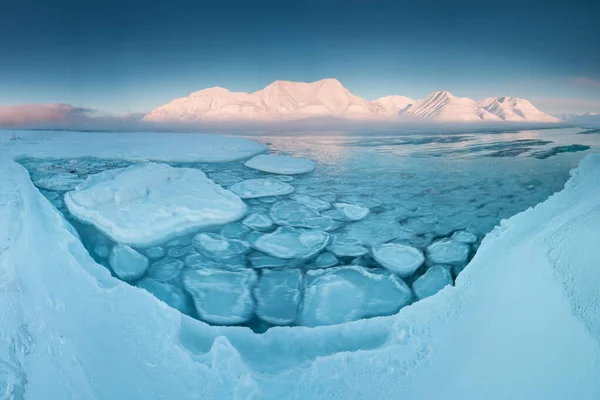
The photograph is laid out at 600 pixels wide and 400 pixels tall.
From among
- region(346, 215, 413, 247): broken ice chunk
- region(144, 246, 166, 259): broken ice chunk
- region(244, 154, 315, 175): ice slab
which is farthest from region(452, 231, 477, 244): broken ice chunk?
region(244, 154, 315, 175): ice slab

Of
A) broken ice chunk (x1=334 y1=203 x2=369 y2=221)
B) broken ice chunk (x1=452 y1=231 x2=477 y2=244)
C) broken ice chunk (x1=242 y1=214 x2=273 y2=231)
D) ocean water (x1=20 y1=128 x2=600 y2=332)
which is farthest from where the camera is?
broken ice chunk (x1=334 y1=203 x2=369 y2=221)

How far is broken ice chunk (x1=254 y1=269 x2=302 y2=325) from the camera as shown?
153 centimetres

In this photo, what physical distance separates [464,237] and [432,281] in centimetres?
73

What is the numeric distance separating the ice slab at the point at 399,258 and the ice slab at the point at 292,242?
411 mm

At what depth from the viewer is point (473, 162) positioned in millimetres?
5375

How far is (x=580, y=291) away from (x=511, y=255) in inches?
23.1

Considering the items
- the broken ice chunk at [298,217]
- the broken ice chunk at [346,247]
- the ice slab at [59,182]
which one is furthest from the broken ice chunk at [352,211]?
the ice slab at [59,182]

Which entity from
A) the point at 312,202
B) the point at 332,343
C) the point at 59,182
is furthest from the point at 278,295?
the point at 59,182

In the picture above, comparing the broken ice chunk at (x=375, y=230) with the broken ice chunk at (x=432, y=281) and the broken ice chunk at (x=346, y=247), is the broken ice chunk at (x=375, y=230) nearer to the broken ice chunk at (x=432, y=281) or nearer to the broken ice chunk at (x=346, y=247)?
the broken ice chunk at (x=346, y=247)

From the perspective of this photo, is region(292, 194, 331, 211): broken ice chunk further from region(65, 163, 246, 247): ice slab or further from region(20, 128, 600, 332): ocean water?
region(65, 163, 246, 247): ice slab

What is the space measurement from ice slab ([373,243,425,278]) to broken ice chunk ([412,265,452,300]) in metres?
0.10

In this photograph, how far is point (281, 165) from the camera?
16.5ft

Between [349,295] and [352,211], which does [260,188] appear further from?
[349,295]

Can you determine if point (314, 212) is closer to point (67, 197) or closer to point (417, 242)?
point (417, 242)
